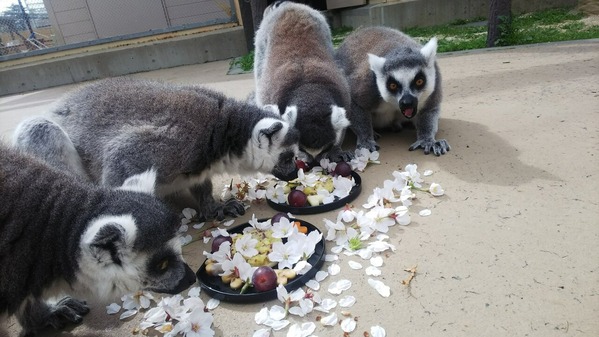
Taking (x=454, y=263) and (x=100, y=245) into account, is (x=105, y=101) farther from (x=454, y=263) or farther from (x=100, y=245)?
(x=454, y=263)

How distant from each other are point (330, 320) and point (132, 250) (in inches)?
40.1

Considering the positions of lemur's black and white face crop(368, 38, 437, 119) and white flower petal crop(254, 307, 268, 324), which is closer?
white flower petal crop(254, 307, 268, 324)

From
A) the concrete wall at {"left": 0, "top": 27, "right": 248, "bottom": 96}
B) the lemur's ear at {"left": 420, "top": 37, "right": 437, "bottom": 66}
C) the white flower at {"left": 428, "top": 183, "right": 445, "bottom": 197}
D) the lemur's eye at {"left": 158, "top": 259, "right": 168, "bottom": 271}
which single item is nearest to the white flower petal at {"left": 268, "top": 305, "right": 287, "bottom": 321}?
the lemur's eye at {"left": 158, "top": 259, "right": 168, "bottom": 271}

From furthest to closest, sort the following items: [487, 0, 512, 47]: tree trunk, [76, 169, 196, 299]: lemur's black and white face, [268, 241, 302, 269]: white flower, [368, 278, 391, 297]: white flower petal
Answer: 1. [487, 0, 512, 47]: tree trunk
2. [268, 241, 302, 269]: white flower
3. [368, 278, 391, 297]: white flower petal
4. [76, 169, 196, 299]: lemur's black and white face

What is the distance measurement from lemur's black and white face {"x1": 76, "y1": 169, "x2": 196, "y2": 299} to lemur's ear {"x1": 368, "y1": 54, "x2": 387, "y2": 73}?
2729mm

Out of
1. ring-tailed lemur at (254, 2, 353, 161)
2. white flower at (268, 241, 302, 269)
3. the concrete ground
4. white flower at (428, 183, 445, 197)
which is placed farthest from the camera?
ring-tailed lemur at (254, 2, 353, 161)

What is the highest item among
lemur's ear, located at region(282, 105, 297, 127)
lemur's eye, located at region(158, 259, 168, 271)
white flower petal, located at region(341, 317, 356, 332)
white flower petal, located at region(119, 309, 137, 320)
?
lemur's ear, located at region(282, 105, 297, 127)

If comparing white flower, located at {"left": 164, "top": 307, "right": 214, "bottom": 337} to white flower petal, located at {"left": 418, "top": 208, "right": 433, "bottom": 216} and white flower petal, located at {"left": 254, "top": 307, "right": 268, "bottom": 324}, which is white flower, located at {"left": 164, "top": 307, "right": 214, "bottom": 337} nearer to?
white flower petal, located at {"left": 254, "top": 307, "right": 268, "bottom": 324}

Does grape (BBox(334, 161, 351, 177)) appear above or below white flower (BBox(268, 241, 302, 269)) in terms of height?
below

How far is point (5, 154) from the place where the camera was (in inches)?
86.6

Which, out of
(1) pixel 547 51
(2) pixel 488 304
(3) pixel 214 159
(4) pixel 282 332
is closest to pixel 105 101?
(3) pixel 214 159

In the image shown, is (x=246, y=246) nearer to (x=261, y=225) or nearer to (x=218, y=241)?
(x=218, y=241)

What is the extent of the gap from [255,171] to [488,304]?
2.02m

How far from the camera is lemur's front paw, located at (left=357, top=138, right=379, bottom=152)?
409cm
